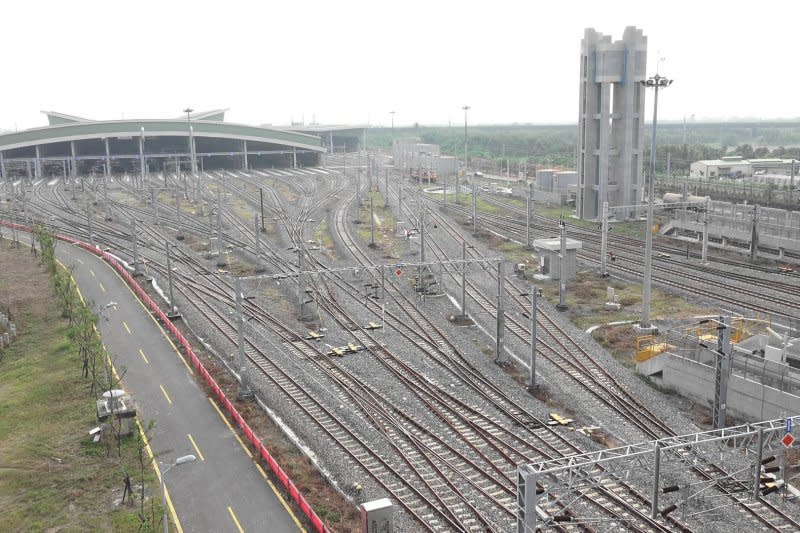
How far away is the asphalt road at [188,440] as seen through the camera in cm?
2047

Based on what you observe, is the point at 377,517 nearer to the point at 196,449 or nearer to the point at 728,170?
the point at 196,449

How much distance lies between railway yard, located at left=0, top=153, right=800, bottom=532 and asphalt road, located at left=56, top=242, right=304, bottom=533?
87.4 inches

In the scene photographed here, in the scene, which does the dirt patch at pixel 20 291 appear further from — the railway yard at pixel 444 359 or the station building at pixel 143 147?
the station building at pixel 143 147

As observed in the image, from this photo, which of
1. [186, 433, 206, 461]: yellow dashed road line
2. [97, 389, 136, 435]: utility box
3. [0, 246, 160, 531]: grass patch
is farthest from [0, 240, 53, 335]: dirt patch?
[186, 433, 206, 461]: yellow dashed road line

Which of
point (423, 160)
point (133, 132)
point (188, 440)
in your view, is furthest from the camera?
point (423, 160)

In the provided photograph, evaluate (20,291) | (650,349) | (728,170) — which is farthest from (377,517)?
(728,170)

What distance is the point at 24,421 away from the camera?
27.5 meters

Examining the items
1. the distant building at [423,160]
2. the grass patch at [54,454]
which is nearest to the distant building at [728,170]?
the distant building at [423,160]

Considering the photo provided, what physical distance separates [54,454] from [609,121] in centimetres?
5807

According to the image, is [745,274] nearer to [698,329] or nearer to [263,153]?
[698,329]

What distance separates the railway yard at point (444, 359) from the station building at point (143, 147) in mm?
47490

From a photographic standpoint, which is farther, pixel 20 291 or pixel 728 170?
pixel 728 170

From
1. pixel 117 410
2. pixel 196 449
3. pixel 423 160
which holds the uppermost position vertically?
pixel 423 160

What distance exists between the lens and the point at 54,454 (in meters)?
24.7
